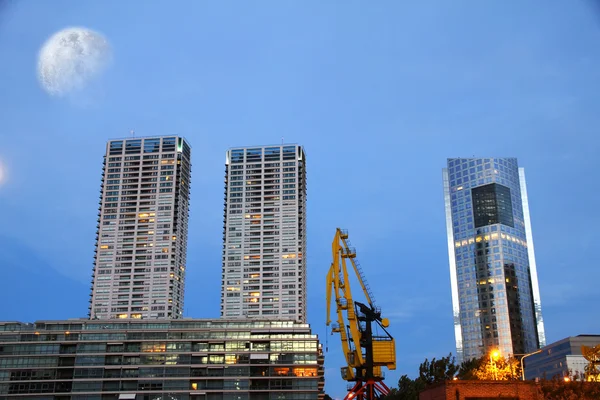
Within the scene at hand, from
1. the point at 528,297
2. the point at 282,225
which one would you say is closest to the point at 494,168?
the point at 528,297

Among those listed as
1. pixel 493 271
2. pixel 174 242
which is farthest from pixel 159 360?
pixel 493 271

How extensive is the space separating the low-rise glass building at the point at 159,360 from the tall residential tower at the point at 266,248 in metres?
56.1

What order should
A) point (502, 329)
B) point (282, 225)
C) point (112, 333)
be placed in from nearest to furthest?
point (112, 333)
point (502, 329)
point (282, 225)

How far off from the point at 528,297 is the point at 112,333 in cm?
11884

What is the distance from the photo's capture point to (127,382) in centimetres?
12300

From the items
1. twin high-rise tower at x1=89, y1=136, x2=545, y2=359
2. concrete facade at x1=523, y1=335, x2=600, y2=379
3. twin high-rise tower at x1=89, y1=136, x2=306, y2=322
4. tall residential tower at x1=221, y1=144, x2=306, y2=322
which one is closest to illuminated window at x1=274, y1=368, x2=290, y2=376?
concrete facade at x1=523, y1=335, x2=600, y2=379

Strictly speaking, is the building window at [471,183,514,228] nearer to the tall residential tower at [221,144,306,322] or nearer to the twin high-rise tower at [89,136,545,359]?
the twin high-rise tower at [89,136,545,359]

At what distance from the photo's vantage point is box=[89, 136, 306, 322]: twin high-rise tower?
186m

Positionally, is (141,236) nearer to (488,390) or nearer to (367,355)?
(367,355)

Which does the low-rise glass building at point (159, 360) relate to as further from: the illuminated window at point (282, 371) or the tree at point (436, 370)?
the tree at point (436, 370)

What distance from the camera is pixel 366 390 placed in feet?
325

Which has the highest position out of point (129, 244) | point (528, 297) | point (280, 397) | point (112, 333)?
point (129, 244)

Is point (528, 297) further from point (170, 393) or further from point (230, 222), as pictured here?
point (170, 393)

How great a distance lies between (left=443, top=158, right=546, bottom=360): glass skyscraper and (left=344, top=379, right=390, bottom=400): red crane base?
91.3 meters
